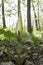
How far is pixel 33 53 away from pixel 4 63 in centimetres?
26

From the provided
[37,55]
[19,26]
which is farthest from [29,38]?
[19,26]

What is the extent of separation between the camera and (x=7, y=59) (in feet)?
3.10

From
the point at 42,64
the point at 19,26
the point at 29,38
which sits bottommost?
the point at 42,64

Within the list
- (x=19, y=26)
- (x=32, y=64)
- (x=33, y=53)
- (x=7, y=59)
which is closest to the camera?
(x=19, y=26)

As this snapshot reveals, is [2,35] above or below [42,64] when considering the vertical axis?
above

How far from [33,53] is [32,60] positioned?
0.51 ft

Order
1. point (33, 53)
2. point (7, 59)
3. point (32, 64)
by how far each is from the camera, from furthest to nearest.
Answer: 1. point (33, 53)
2. point (7, 59)
3. point (32, 64)

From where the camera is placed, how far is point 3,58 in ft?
3.21

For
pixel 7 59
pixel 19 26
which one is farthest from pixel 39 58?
pixel 19 26

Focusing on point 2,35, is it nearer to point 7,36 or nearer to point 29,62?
point 7,36

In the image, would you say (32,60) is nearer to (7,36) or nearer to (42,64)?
(42,64)

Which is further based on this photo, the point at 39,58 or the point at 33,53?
the point at 33,53

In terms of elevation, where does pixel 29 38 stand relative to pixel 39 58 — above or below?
above

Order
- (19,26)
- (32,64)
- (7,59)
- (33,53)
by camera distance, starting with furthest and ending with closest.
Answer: (33,53), (7,59), (32,64), (19,26)
